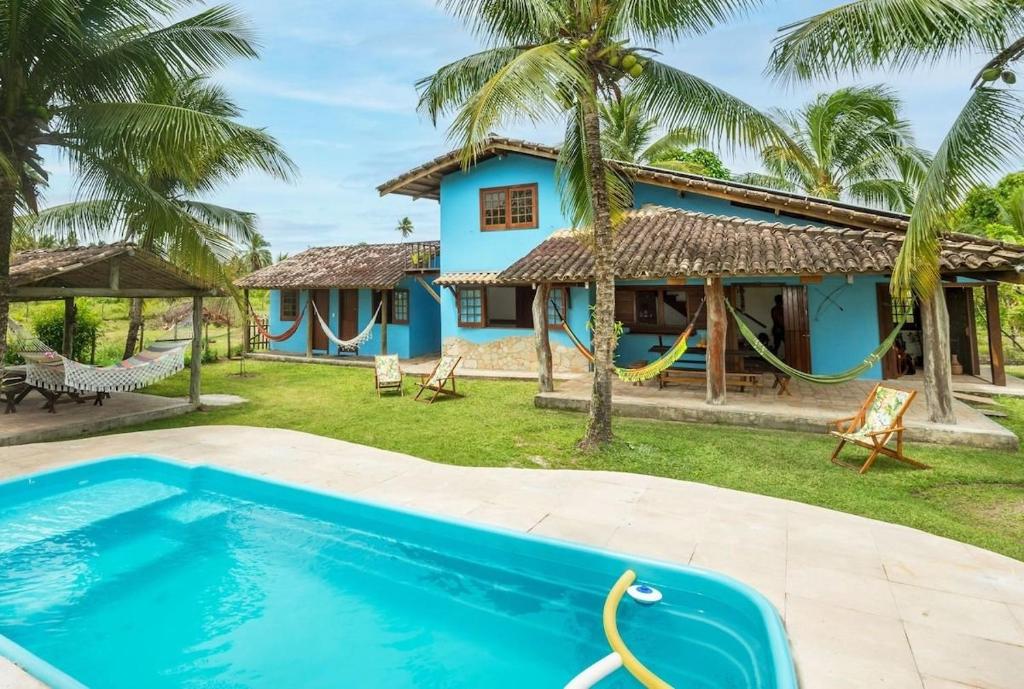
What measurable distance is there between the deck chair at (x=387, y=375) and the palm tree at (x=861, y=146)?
11566 millimetres

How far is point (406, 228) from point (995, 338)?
5860 cm

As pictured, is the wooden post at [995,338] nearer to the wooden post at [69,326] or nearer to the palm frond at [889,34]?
the palm frond at [889,34]

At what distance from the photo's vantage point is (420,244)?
58.5 ft

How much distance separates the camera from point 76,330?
13430 millimetres

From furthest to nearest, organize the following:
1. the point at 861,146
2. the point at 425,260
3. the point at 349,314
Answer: the point at 349,314 → the point at 425,260 → the point at 861,146

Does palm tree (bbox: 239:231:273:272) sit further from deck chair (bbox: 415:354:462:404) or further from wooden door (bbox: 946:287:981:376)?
wooden door (bbox: 946:287:981:376)

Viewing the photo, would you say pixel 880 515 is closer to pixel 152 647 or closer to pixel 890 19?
pixel 890 19

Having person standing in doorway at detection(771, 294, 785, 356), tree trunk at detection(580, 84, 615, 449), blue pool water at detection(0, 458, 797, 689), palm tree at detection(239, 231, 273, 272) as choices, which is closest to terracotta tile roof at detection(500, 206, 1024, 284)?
tree trunk at detection(580, 84, 615, 449)

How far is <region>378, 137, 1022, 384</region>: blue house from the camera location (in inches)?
320

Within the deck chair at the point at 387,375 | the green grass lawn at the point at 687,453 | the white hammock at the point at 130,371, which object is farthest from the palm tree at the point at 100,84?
the deck chair at the point at 387,375

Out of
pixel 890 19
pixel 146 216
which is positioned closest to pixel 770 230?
pixel 890 19

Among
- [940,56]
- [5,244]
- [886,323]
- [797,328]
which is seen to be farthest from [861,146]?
[5,244]

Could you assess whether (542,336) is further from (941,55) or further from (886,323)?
(886,323)

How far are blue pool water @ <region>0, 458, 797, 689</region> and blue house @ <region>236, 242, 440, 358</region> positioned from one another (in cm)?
1020
